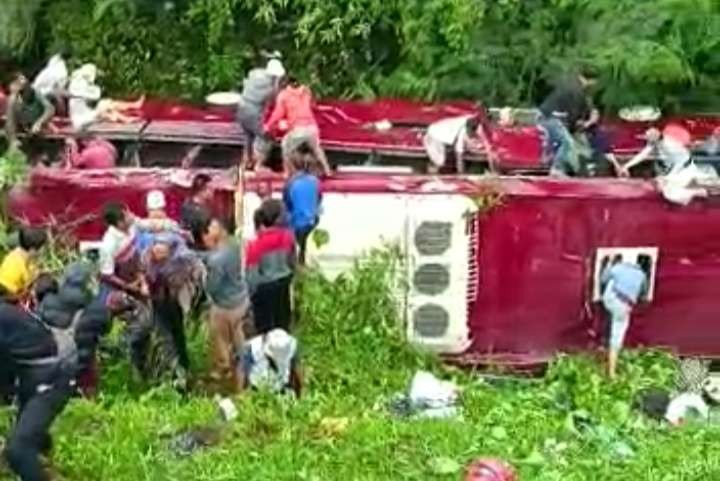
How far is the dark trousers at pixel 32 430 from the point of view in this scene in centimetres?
1117

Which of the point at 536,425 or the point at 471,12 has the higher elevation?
the point at 471,12

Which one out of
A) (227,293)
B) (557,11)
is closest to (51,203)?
(227,293)

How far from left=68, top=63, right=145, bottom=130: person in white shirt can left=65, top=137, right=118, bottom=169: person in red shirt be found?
278 mm

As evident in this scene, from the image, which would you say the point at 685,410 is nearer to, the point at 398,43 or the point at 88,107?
the point at 88,107

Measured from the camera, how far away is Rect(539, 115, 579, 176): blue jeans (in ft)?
47.9

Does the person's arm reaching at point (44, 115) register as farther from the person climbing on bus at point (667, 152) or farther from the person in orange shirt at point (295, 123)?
the person climbing on bus at point (667, 152)

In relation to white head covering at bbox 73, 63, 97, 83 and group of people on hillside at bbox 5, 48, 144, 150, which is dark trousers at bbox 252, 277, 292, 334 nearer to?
group of people on hillside at bbox 5, 48, 144, 150

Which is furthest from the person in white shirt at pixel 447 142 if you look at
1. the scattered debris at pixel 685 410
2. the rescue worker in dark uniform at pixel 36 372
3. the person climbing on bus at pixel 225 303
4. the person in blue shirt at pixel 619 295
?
the rescue worker in dark uniform at pixel 36 372

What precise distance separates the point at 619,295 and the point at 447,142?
1956mm

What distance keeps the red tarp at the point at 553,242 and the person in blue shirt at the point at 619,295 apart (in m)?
0.20

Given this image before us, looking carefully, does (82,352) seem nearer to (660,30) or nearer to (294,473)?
(294,473)

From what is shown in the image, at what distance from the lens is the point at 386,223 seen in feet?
45.2

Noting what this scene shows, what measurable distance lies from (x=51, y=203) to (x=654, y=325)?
4.34 meters

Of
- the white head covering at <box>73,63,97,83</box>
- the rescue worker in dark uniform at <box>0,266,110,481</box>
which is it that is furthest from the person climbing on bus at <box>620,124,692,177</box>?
the rescue worker in dark uniform at <box>0,266,110,481</box>
